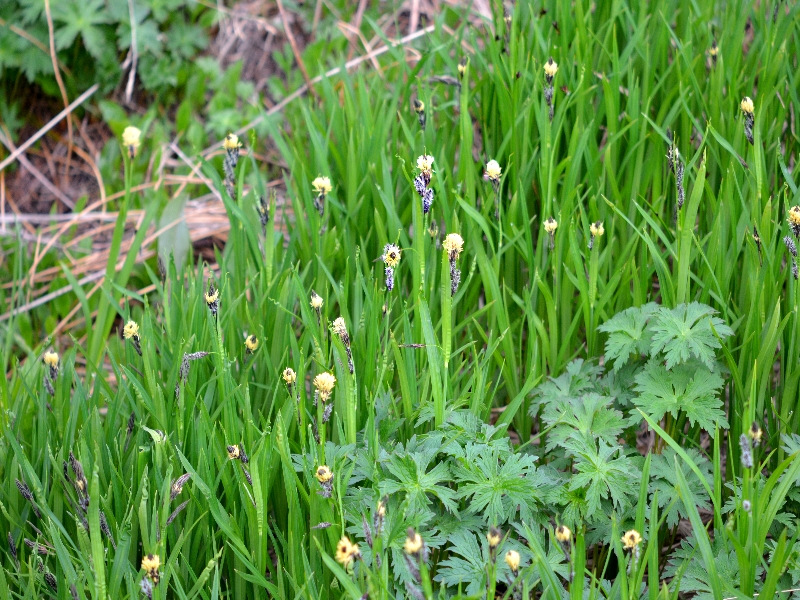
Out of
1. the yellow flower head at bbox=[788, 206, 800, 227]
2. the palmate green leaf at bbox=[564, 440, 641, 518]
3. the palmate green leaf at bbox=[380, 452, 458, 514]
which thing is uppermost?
the yellow flower head at bbox=[788, 206, 800, 227]

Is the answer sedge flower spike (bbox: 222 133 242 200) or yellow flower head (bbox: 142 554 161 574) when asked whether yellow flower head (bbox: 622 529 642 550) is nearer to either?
yellow flower head (bbox: 142 554 161 574)

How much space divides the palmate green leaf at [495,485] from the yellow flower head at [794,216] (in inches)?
28.5

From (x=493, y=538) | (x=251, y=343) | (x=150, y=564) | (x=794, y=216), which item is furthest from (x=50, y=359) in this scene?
(x=794, y=216)

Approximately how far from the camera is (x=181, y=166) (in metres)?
3.57

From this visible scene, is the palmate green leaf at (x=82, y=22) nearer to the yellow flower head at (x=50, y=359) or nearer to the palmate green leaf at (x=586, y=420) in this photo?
the yellow flower head at (x=50, y=359)

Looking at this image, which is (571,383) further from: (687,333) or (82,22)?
(82,22)

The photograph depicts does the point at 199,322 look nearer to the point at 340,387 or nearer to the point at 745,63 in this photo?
the point at 340,387

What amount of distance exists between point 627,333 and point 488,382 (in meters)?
0.33

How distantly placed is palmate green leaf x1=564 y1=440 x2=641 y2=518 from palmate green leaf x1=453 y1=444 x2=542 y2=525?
0.10 metres

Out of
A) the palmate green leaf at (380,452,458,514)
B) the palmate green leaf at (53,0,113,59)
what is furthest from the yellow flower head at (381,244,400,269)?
the palmate green leaf at (53,0,113,59)

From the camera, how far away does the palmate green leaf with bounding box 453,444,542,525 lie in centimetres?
146

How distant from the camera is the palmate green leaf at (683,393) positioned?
1.61 m

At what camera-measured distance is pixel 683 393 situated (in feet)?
5.46

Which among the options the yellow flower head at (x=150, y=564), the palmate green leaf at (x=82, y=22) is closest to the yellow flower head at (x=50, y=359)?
the yellow flower head at (x=150, y=564)
